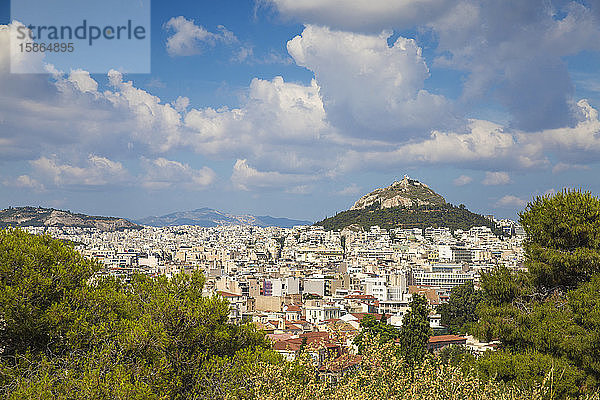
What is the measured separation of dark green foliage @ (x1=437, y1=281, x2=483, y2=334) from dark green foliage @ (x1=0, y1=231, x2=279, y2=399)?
28.5 m

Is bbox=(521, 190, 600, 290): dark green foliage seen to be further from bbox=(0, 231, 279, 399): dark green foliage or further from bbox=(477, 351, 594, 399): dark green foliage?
bbox=(0, 231, 279, 399): dark green foliage

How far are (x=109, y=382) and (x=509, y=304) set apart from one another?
617 centimetres

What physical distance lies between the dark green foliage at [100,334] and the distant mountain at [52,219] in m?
121

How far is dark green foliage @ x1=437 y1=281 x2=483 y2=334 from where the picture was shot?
34562mm

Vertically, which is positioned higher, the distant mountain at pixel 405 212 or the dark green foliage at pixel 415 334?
the distant mountain at pixel 405 212

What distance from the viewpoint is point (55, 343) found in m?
6.69

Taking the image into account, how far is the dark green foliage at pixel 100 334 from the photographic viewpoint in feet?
19.8

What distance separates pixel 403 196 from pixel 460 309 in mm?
81520

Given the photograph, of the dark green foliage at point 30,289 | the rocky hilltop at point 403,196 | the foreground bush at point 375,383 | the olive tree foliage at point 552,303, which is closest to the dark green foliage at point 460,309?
the olive tree foliage at point 552,303

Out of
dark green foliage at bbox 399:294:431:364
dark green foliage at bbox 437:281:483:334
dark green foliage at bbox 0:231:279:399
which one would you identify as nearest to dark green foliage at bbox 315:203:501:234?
dark green foliage at bbox 437:281:483:334

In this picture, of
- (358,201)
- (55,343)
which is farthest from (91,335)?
(358,201)

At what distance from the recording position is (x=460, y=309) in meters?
35.8

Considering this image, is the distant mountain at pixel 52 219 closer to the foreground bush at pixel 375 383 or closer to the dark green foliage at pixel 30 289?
the dark green foliage at pixel 30 289

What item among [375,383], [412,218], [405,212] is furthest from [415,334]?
[405,212]
